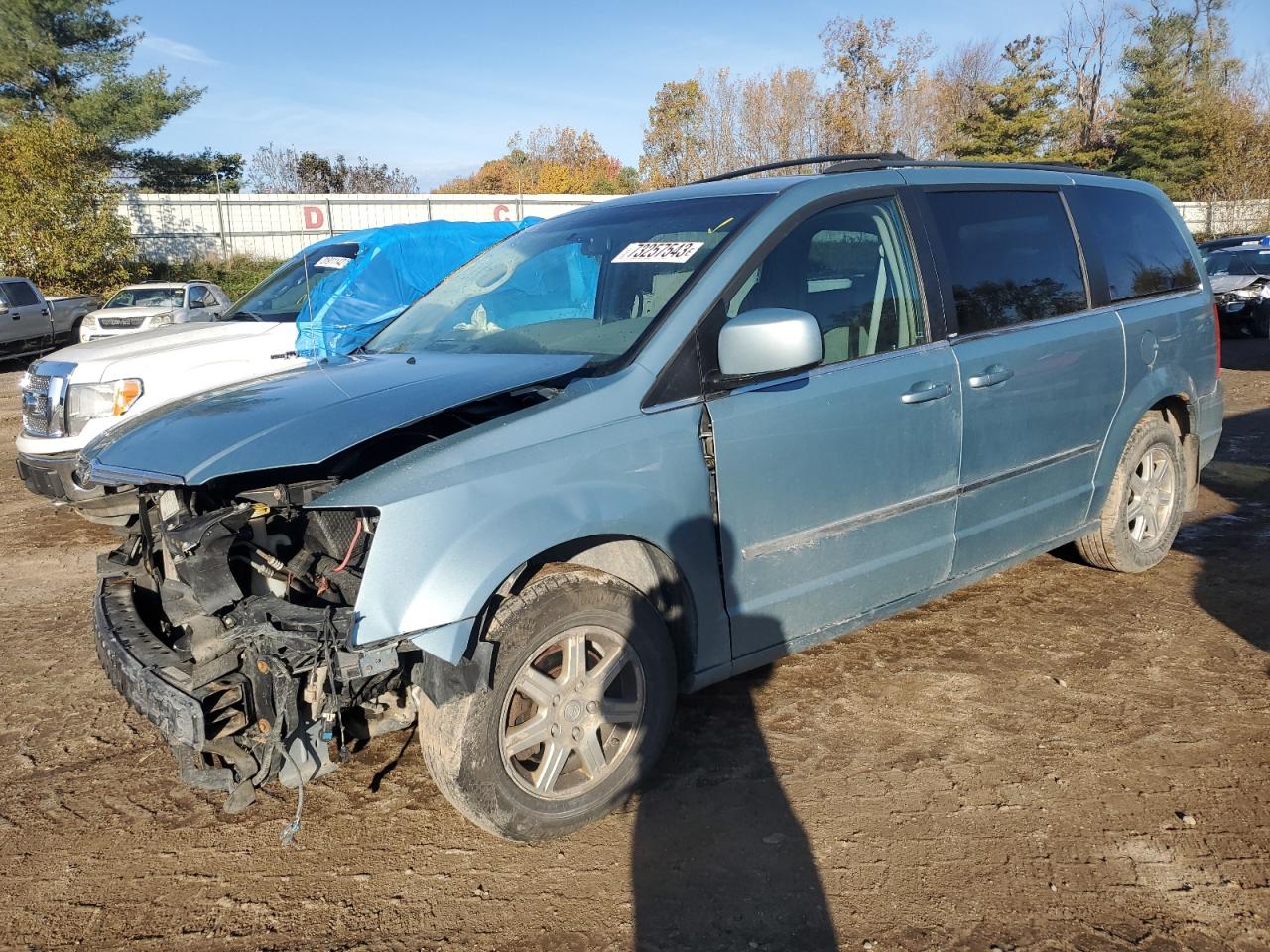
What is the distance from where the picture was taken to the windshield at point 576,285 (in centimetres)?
338

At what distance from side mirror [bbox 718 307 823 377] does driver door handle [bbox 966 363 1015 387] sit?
110cm

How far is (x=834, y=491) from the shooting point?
11.3ft

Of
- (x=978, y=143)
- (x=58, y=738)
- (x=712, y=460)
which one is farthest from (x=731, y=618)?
(x=978, y=143)

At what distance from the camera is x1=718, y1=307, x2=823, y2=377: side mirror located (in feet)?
9.81

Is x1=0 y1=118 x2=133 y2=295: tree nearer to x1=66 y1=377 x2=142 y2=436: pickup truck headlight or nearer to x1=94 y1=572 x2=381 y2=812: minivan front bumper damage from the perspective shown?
x1=66 y1=377 x2=142 y2=436: pickup truck headlight

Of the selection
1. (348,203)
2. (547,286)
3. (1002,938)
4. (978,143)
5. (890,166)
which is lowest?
(1002,938)

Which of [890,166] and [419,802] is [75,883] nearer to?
[419,802]

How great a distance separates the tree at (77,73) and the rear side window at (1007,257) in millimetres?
35711

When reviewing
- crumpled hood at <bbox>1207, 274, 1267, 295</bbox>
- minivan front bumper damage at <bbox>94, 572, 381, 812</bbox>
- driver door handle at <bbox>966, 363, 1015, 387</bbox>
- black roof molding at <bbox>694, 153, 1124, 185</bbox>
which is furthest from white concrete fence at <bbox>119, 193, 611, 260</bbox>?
Result: minivan front bumper damage at <bbox>94, 572, 381, 812</bbox>

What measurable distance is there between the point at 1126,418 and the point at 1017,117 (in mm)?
42004

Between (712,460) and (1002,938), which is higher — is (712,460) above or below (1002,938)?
above

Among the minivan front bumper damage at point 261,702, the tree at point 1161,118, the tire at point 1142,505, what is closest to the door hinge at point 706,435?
the minivan front bumper damage at point 261,702

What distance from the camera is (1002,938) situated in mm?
2523

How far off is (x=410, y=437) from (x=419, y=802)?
1228mm
